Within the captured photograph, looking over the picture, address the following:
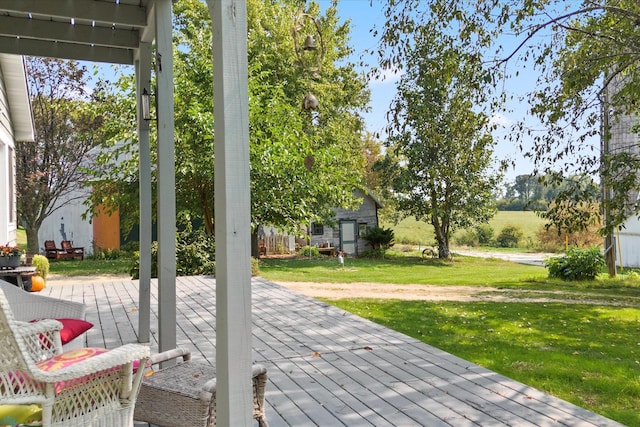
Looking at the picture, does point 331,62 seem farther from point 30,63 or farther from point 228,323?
point 228,323

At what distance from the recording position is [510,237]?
29.3 metres

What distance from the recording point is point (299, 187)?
43.0 feet

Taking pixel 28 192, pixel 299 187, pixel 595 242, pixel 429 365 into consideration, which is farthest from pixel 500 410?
pixel 595 242

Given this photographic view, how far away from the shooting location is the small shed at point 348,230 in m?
25.0

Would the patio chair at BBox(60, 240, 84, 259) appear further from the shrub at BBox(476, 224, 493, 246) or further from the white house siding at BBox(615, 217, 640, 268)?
the shrub at BBox(476, 224, 493, 246)

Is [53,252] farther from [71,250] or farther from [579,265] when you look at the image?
[579,265]

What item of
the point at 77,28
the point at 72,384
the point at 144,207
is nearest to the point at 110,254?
the point at 144,207

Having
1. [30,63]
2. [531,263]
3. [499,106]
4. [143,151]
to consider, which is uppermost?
[30,63]

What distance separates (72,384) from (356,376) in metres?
2.24

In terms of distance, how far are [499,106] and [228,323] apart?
648 cm

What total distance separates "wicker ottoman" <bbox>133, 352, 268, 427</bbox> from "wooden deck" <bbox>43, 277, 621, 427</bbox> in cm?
54

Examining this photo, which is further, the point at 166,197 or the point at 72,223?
the point at 72,223

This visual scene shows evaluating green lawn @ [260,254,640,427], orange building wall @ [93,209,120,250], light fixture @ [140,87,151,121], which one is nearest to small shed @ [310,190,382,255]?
orange building wall @ [93,209,120,250]

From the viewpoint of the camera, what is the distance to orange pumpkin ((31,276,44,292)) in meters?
7.99
